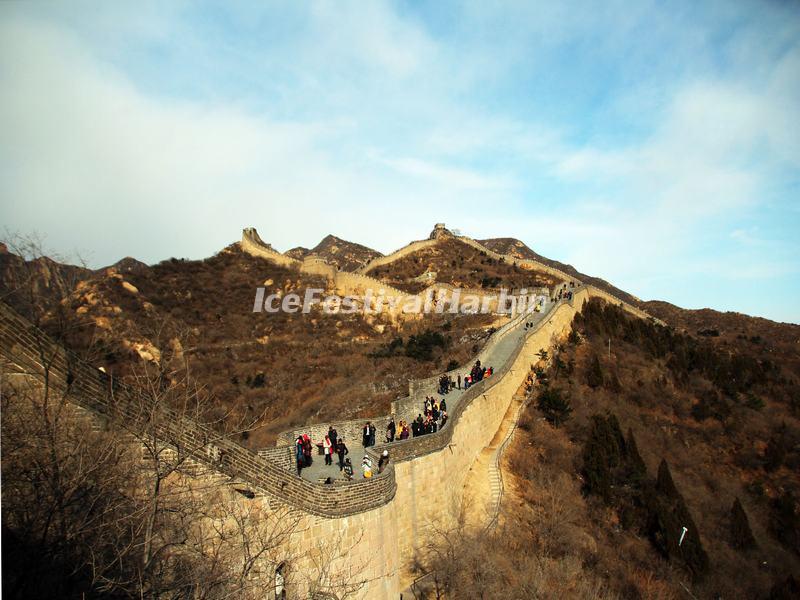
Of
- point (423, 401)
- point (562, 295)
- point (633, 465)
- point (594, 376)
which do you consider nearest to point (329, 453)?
point (423, 401)

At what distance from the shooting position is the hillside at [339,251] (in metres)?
104

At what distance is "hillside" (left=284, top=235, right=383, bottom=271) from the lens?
104 meters

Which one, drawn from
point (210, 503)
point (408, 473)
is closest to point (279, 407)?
point (408, 473)

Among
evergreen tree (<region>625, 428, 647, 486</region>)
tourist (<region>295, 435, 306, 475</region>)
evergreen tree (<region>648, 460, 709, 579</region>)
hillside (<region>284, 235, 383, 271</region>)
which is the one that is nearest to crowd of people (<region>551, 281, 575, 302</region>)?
evergreen tree (<region>625, 428, 647, 486</region>)

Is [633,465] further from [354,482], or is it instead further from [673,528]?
[354,482]

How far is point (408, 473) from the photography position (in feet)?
42.2

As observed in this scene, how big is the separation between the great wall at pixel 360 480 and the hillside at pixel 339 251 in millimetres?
80796

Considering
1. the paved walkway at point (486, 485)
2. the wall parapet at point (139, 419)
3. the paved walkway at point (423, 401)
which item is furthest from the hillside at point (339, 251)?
the wall parapet at point (139, 419)

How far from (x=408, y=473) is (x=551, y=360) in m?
17.9

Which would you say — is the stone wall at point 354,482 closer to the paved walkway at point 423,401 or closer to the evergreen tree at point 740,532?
the paved walkway at point 423,401

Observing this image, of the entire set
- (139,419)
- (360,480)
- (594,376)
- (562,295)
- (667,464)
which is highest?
(562,295)

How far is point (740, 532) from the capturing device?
59.8 feet

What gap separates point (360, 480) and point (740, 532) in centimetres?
1643

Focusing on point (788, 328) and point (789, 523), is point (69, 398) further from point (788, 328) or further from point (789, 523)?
point (788, 328)
